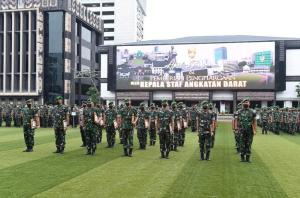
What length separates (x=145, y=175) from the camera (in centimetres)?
1096

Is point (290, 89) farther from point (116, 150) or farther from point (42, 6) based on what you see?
point (116, 150)

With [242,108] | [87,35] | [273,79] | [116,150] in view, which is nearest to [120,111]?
[116,150]

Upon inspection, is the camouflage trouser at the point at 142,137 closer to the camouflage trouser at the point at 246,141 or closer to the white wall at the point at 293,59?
the camouflage trouser at the point at 246,141

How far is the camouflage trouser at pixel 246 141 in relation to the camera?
1362 centimetres

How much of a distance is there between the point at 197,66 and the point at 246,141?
148 feet


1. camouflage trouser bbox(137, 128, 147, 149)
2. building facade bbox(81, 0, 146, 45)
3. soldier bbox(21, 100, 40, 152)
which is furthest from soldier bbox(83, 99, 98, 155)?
building facade bbox(81, 0, 146, 45)

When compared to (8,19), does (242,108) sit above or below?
below

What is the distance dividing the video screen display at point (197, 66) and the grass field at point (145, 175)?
41.4 metres

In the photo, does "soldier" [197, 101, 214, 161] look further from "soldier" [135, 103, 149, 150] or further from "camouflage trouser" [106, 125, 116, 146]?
"camouflage trouser" [106, 125, 116, 146]

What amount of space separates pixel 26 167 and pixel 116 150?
5.21 meters

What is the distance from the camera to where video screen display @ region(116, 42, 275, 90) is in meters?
56.2

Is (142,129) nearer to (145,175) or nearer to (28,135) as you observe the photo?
(28,135)

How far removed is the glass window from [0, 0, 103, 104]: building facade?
6808 millimetres

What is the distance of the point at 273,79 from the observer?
55938mm
